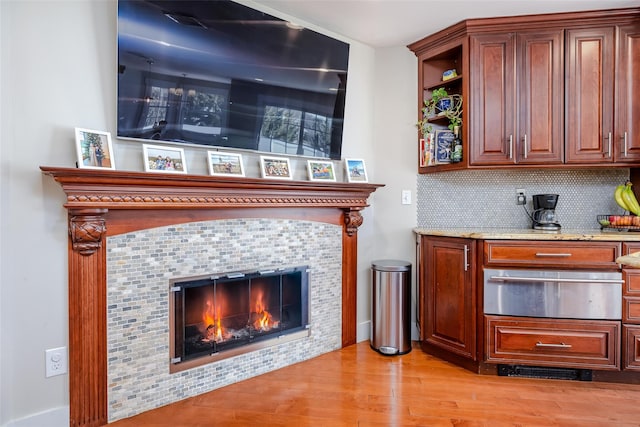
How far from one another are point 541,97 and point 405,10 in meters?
1.12

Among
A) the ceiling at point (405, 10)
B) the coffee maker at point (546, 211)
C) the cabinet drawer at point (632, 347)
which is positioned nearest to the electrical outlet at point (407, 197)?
the coffee maker at point (546, 211)

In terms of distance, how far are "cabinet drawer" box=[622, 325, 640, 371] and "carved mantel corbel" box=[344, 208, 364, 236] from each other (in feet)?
5.89

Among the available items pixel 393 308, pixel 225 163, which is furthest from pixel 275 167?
pixel 393 308

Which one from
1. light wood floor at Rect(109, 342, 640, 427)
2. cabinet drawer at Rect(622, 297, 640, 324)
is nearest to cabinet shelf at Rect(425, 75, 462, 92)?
cabinet drawer at Rect(622, 297, 640, 324)

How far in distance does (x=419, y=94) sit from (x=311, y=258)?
1581 mm

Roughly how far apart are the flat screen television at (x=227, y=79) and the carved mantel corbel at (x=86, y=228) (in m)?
0.43

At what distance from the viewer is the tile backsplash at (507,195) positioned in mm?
2785

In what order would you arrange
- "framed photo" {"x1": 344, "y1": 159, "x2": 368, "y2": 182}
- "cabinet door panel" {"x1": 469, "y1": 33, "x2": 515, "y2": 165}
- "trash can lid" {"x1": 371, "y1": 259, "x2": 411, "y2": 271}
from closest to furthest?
"cabinet door panel" {"x1": 469, "y1": 33, "x2": 515, "y2": 165} < "trash can lid" {"x1": 371, "y1": 259, "x2": 411, "y2": 271} < "framed photo" {"x1": 344, "y1": 159, "x2": 368, "y2": 182}

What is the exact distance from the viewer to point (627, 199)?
257cm

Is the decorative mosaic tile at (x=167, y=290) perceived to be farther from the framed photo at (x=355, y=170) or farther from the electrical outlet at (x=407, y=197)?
the electrical outlet at (x=407, y=197)

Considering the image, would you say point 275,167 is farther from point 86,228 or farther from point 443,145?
point 443,145

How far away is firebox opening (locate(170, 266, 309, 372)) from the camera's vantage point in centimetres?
212

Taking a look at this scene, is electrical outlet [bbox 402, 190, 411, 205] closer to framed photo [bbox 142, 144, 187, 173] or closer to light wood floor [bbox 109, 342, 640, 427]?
light wood floor [bbox 109, 342, 640, 427]

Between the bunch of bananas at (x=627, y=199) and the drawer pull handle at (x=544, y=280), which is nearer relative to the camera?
the drawer pull handle at (x=544, y=280)
